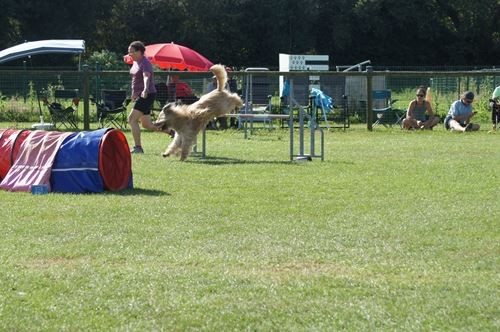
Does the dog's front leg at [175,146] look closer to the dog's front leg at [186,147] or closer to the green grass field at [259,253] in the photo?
the dog's front leg at [186,147]

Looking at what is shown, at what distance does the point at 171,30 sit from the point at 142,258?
49.9 metres

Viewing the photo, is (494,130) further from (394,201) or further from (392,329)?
(392,329)

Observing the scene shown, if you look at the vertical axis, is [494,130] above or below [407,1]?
below

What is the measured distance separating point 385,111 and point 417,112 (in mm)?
1497

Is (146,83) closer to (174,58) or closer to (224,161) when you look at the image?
(224,161)

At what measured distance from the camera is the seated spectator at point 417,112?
73.2ft

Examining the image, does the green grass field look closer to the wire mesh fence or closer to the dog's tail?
the dog's tail

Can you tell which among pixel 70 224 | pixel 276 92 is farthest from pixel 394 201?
pixel 276 92

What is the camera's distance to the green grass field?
5.61 metres

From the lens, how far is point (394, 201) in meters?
10.2

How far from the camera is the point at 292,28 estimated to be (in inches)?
2291

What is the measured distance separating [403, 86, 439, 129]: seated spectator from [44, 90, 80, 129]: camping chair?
7992 millimetres

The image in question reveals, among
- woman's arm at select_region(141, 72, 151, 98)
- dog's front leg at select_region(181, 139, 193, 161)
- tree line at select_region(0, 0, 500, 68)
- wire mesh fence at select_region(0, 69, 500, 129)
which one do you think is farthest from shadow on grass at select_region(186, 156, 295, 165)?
tree line at select_region(0, 0, 500, 68)

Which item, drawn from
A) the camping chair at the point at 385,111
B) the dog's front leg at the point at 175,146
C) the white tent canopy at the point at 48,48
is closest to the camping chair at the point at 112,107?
the white tent canopy at the point at 48,48
